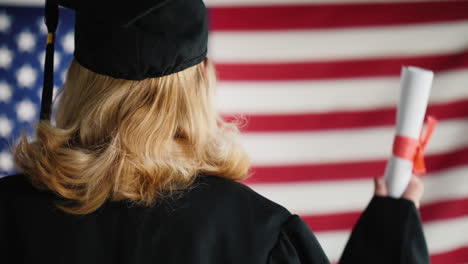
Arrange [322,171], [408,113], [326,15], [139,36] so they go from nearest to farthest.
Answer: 1. [408,113]
2. [139,36]
3. [326,15]
4. [322,171]

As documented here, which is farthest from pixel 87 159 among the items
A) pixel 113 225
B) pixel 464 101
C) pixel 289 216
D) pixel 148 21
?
pixel 464 101

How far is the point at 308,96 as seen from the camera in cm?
215

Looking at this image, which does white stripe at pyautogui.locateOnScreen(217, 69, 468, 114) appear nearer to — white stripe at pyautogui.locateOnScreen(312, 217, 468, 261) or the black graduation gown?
white stripe at pyautogui.locateOnScreen(312, 217, 468, 261)

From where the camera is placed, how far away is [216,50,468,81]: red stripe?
2.12m

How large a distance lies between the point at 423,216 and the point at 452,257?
23cm

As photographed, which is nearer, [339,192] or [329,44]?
[329,44]

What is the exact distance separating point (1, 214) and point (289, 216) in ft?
1.97

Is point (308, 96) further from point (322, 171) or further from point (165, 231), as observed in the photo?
point (165, 231)

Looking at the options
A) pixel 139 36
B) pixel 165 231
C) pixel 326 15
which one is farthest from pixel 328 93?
pixel 165 231

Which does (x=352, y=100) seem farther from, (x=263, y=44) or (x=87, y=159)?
(x=87, y=159)

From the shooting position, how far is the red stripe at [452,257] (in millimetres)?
2250

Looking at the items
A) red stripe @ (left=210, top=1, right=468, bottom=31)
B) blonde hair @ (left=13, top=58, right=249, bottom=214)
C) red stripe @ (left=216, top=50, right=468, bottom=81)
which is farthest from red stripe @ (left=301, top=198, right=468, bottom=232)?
blonde hair @ (left=13, top=58, right=249, bottom=214)

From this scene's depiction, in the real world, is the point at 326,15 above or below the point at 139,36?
above

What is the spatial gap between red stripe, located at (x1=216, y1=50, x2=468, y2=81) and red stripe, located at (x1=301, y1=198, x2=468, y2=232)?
566 mm
